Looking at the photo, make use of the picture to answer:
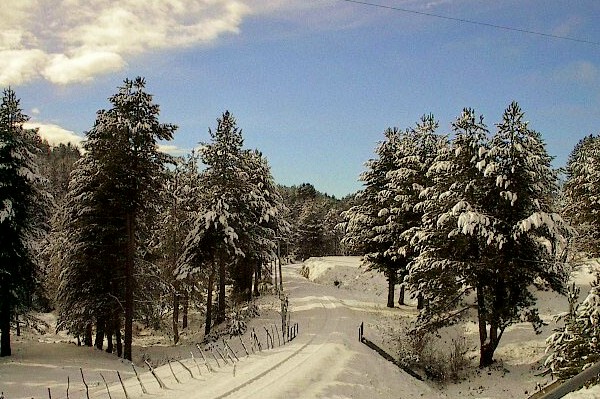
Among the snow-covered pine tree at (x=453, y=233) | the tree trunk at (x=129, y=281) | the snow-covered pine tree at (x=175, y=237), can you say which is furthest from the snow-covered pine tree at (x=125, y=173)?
the snow-covered pine tree at (x=453, y=233)

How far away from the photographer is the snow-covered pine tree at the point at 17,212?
24.7 metres

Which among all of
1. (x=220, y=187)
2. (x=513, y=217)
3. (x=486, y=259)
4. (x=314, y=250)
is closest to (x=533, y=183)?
(x=513, y=217)

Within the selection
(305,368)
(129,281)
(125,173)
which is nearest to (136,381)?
(305,368)

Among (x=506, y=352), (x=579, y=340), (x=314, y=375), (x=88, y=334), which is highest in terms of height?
(x=579, y=340)

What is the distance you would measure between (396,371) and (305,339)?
569 centimetres

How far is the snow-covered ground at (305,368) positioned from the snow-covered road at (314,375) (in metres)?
0.04

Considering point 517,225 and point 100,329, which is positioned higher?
point 517,225

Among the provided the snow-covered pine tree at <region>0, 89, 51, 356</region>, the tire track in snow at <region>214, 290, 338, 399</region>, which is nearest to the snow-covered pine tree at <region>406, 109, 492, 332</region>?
the tire track in snow at <region>214, 290, 338, 399</region>

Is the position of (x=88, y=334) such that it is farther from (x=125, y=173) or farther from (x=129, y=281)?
(x=125, y=173)

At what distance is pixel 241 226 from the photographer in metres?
32.5

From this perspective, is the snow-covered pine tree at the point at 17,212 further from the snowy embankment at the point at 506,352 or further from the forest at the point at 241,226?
the snowy embankment at the point at 506,352

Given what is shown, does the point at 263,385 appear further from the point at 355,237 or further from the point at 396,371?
the point at 355,237

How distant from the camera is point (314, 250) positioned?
99125mm

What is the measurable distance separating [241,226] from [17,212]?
13825 millimetres
